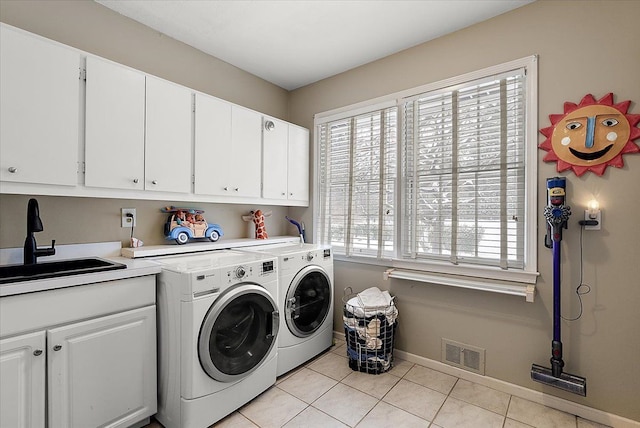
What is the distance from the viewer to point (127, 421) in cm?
167

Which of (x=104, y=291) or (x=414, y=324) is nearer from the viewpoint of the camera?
(x=104, y=291)

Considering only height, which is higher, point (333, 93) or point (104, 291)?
point (333, 93)

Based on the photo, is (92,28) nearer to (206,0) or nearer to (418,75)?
(206,0)

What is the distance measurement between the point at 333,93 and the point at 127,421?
10.0 feet

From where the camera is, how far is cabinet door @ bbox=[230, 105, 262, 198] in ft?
8.46

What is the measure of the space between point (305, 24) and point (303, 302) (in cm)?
220

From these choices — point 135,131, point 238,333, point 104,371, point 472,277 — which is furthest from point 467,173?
point 104,371

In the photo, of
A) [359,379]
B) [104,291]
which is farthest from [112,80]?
[359,379]

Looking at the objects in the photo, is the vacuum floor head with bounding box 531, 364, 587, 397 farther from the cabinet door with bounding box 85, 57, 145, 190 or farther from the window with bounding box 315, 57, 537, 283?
the cabinet door with bounding box 85, 57, 145, 190

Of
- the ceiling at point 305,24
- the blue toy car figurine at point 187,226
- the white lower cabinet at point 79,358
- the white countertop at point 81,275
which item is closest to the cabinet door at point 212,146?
the blue toy car figurine at point 187,226

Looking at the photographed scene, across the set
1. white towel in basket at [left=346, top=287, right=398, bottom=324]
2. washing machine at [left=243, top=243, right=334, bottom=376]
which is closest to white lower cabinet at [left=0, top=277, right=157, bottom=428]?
washing machine at [left=243, top=243, right=334, bottom=376]

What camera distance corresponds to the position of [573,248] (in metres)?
1.94

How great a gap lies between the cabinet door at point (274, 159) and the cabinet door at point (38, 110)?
4.62 ft

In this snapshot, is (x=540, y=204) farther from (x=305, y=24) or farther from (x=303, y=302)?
(x=305, y=24)
